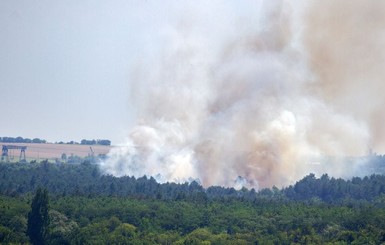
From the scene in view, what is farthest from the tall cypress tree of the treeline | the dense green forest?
the treeline

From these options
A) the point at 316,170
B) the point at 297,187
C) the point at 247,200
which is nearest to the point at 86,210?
the point at 247,200

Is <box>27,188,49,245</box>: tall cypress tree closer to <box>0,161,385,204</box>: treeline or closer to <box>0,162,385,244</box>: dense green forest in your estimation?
<box>0,162,385,244</box>: dense green forest

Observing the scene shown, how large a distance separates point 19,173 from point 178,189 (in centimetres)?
3735

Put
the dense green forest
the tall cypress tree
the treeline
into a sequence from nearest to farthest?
the dense green forest < the tall cypress tree < the treeline

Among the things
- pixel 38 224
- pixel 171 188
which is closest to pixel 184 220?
pixel 38 224

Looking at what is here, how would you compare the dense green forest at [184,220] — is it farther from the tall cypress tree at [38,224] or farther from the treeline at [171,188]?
the treeline at [171,188]

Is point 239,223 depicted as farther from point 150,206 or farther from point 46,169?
point 46,169

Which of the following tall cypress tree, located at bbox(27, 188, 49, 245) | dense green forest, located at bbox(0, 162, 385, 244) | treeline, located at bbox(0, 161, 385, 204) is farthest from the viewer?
treeline, located at bbox(0, 161, 385, 204)

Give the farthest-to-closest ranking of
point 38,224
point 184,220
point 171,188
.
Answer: point 171,188 → point 184,220 → point 38,224

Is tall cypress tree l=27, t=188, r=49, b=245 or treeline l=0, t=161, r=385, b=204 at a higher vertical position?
treeline l=0, t=161, r=385, b=204

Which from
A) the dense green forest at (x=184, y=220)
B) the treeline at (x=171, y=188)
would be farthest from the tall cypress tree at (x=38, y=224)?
the treeline at (x=171, y=188)

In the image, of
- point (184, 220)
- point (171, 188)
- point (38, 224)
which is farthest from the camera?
point (171, 188)

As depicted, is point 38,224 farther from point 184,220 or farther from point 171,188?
point 171,188

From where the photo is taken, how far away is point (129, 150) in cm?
14700
